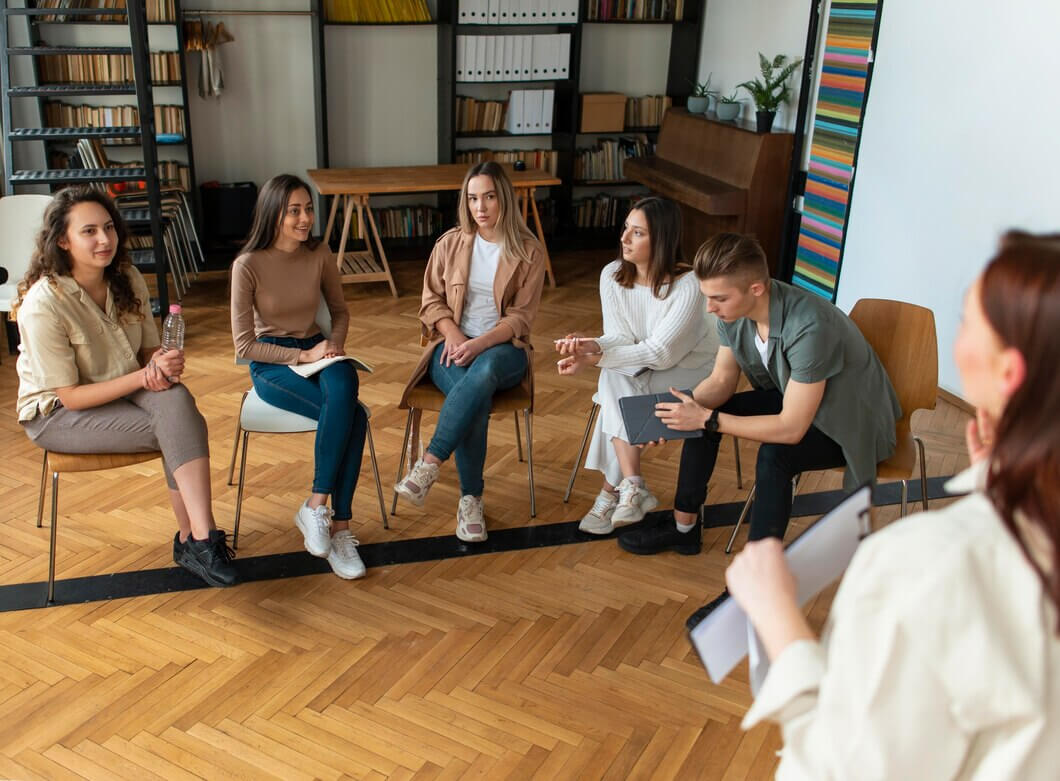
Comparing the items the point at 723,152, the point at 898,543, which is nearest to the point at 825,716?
the point at 898,543

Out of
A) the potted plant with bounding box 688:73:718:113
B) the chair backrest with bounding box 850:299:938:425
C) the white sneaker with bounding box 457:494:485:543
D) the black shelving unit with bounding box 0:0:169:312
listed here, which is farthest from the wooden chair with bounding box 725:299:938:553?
the potted plant with bounding box 688:73:718:113

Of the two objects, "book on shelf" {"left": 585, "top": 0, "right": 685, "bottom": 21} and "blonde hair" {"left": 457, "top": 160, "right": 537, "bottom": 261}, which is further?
"book on shelf" {"left": 585, "top": 0, "right": 685, "bottom": 21}

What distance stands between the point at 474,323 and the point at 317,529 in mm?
939

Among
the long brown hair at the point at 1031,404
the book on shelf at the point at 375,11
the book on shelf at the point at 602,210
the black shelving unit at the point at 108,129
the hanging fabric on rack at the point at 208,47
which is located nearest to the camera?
the long brown hair at the point at 1031,404

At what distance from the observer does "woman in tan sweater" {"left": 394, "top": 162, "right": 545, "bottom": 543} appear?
3.34 m

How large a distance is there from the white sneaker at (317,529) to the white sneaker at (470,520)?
0.44m

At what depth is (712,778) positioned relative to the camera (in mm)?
2371

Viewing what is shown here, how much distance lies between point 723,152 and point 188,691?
4.85 metres

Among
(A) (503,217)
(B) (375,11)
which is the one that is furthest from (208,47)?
(A) (503,217)

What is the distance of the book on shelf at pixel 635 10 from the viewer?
273 inches

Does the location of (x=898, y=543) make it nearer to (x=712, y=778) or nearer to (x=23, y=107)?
(x=712, y=778)

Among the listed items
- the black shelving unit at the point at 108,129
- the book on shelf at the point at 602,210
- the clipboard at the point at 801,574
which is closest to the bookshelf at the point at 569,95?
the book on shelf at the point at 602,210

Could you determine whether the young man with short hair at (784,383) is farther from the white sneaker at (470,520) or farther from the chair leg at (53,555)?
the chair leg at (53,555)

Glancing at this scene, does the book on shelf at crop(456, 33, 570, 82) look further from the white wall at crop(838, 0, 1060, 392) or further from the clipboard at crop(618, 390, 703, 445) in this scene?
the clipboard at crop(618, 390, 703, 445)
